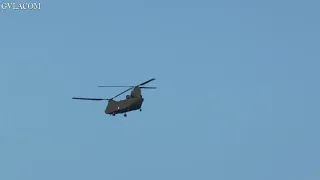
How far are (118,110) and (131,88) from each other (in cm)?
621

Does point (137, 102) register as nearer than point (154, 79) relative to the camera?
No

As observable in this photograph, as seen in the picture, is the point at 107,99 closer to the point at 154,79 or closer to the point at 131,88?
the point at 131,88

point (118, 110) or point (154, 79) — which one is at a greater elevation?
point (154, 79)

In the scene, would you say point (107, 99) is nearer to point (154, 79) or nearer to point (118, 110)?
point (118, 110)

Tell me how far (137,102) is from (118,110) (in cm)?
485

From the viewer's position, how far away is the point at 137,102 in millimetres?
91062

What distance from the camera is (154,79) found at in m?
74.1

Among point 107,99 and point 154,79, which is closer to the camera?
point 154,79

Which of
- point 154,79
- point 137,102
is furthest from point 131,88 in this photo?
point 154,79

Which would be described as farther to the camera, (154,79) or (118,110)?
(118,110)

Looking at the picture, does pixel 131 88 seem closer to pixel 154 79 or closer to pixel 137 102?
pixel 137 102

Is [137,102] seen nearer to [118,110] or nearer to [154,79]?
[118,110]

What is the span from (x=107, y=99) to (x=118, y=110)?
435 cm

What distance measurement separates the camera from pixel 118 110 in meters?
91.0
